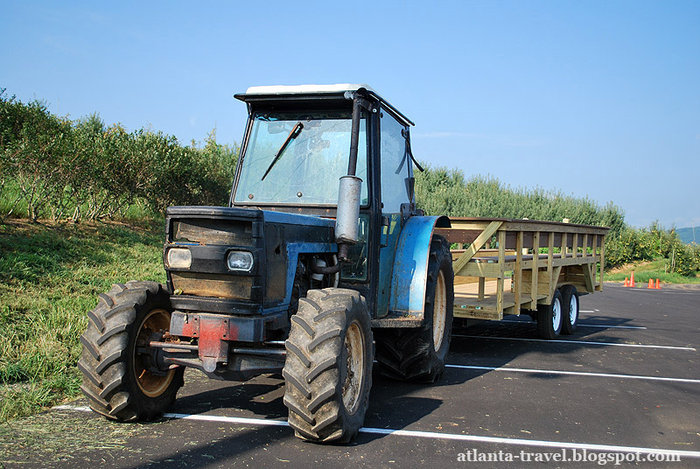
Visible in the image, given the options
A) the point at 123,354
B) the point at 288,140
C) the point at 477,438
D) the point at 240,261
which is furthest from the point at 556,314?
the point at 123,354

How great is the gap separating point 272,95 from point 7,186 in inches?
318

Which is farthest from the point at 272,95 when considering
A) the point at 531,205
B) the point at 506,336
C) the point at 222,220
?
the point at 531,205

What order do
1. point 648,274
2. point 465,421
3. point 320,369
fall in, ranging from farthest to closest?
point 648,274 < point 465,421 < point 320,369

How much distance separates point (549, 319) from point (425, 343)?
456cm

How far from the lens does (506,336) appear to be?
418 inches

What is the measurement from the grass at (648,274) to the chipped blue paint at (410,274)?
81.5 feet

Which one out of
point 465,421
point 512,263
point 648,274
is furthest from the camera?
point 648,274

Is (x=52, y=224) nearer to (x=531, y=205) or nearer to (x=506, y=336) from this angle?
(x=506, y=336)

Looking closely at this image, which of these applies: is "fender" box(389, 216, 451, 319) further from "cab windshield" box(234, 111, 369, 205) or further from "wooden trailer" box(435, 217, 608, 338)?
"wooden trailer" box(435, 217, 608, 338)

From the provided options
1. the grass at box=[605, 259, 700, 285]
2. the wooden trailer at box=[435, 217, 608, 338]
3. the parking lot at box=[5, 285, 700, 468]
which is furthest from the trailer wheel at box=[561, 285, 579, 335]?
the grass at box=[605, 259, 700, 285]

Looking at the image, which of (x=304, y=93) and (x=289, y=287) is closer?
(x=289, y=287)

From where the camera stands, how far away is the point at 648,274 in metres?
30.0

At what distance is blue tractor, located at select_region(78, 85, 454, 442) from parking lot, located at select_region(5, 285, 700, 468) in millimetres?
321

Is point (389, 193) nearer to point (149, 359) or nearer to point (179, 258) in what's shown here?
point (179, 258)
